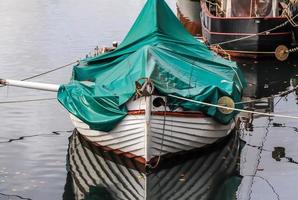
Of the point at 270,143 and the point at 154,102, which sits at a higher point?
the point at 154,102

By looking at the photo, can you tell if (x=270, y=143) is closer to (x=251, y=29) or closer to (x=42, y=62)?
(x=251, y=29)

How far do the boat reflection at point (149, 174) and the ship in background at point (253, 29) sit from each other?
12441 millimetres

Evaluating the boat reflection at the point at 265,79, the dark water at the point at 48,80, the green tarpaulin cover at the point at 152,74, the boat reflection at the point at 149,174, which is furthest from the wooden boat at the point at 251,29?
the boat reflection at the point at 149,174

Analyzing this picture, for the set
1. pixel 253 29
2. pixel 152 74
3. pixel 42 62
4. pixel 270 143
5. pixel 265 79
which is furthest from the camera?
pixel 42 62

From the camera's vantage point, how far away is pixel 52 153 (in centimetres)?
1498

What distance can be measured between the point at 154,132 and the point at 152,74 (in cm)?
138

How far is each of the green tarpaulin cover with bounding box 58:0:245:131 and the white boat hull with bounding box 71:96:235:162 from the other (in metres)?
0.22

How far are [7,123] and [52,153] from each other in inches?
127

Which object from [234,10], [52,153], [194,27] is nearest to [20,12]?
[194,27]

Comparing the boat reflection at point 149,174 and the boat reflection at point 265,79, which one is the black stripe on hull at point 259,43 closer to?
the boat reflection at point 265,79

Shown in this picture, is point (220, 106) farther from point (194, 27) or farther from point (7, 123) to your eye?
point (194, 27)

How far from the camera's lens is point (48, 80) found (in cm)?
2392

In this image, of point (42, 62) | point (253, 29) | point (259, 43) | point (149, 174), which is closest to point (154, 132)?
point (149, 174)

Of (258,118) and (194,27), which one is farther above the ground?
(194,27)
